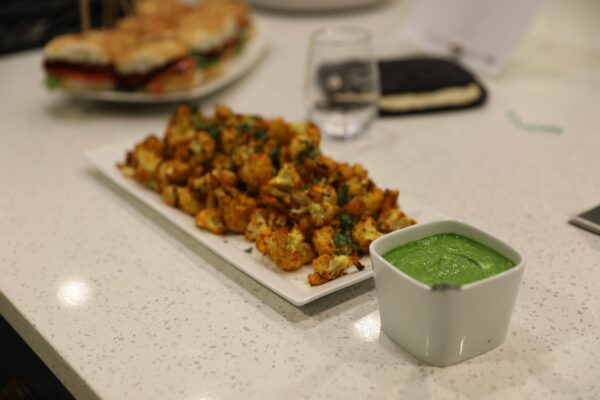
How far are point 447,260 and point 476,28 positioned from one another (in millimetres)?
1186

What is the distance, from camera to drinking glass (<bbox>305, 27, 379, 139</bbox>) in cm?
143

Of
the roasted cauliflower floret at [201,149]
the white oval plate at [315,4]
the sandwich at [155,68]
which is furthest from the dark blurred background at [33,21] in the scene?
the roasted cauliflower floret at [201,149]

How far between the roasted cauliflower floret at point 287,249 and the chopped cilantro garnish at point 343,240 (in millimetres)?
38

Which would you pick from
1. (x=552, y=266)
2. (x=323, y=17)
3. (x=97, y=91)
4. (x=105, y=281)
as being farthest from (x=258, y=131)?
(x=323, y=17)

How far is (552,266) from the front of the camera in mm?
995

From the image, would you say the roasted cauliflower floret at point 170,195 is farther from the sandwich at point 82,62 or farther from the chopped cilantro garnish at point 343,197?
the sandwich at point 82,62

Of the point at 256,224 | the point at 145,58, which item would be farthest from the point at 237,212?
the point at 145,58

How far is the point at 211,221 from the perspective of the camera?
1.05m

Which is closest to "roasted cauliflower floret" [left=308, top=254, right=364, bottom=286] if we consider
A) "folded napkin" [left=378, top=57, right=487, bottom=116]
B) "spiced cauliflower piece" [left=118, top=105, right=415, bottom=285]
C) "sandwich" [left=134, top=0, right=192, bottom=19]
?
"spiced cauliflower piece" [left=118, top=105, right=415, bottom=285]

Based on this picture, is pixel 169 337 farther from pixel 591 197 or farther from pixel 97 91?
pixel 97 91

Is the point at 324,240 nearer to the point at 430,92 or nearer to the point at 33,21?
the point at 430,92

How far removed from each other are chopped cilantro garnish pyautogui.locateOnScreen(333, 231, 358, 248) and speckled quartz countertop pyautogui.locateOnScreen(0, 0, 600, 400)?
61mm

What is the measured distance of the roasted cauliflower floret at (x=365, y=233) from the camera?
3.11ft

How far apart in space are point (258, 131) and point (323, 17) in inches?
52.3
